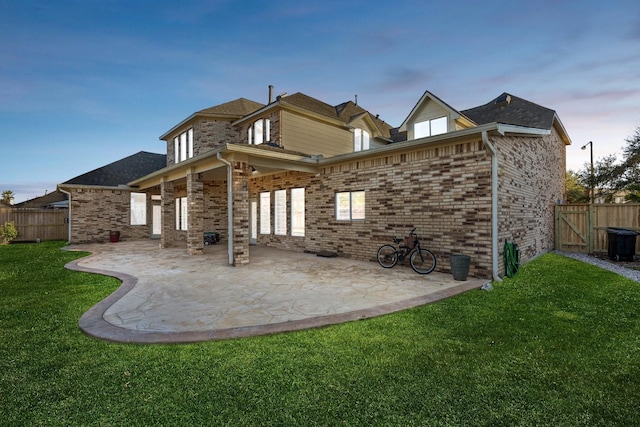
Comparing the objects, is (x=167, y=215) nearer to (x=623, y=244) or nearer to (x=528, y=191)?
(x=528, y=191)

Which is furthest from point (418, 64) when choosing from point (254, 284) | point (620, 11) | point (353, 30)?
point (254, 284)

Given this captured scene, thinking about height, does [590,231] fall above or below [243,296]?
above

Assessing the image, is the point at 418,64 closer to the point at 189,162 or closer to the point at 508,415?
the point at 189,162

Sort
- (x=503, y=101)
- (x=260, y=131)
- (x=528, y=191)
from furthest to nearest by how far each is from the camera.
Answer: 1. (x=260, y=131)
2. (x=503, y=101)
3. (x=528, y=191)

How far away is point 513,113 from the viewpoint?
12195mm

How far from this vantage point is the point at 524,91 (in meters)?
13.7

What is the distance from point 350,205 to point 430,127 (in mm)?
5075

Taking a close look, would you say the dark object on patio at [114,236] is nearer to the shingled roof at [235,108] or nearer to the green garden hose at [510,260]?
the shingled roof at [235,108]

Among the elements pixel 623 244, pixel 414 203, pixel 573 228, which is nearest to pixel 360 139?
pixel 414 203

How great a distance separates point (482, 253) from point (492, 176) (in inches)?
68.9

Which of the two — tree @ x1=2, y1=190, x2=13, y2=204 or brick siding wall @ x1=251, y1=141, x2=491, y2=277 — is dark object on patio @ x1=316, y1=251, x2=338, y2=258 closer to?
brick siding wall @ x1=251, y1=141, x2=491, y2=277

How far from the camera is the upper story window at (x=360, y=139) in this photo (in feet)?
48.9

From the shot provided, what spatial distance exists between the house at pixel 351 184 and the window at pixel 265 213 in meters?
0.05

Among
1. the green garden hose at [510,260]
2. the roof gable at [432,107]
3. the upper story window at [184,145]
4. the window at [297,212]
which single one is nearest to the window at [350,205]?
the window at [297,212]
